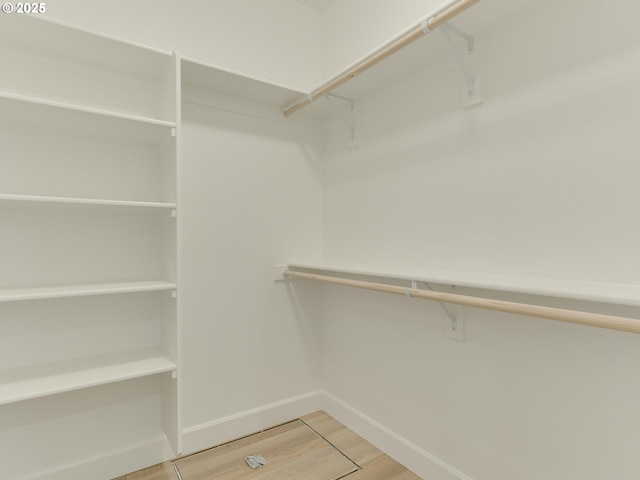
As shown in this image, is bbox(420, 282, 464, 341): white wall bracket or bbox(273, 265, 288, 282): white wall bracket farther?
bbox(273, 265, 288, 282): white wall bracket

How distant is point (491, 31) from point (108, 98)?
1.74 m

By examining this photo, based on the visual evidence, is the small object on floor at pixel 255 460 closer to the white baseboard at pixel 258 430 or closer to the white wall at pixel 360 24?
the white baseboard at pixel 258 430

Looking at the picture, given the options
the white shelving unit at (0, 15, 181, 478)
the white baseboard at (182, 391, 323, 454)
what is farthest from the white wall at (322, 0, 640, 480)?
the white shelving unit at (0, 15, 181, 478)

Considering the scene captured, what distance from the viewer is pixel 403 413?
5.92 ft

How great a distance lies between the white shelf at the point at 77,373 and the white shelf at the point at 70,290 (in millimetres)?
345

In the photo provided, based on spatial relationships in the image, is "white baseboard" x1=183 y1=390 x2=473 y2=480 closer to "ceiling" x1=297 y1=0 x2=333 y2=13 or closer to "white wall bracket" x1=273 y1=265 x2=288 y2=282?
"white wall bracket" x1=273 y1=265 x2=288 y2=282

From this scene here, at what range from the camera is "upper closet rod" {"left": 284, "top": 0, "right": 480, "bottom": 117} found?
1.20 m

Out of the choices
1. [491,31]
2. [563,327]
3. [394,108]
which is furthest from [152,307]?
[491,31]

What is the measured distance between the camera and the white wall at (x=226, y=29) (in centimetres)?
170

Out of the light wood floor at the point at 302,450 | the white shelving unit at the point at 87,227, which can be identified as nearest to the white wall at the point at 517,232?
the light wood floor at the point at 302,450

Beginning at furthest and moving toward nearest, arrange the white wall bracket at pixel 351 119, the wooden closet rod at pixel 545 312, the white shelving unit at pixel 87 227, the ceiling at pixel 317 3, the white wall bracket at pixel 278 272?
the ceiling at pixel 317 3
the white wall bracket at pixel 278 272
the white wall bracket at pixel 351 119
the white shelving unit at pixel 87 227
the wooden closet rod at pixel 545 312

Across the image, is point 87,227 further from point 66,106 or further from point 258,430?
point 258,430

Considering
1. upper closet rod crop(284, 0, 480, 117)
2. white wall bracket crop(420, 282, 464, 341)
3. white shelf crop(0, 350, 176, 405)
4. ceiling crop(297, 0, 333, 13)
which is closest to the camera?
upper closet rod crop(284, 0, 480, 117)

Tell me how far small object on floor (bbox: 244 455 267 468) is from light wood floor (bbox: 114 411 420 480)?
1.2 inches
